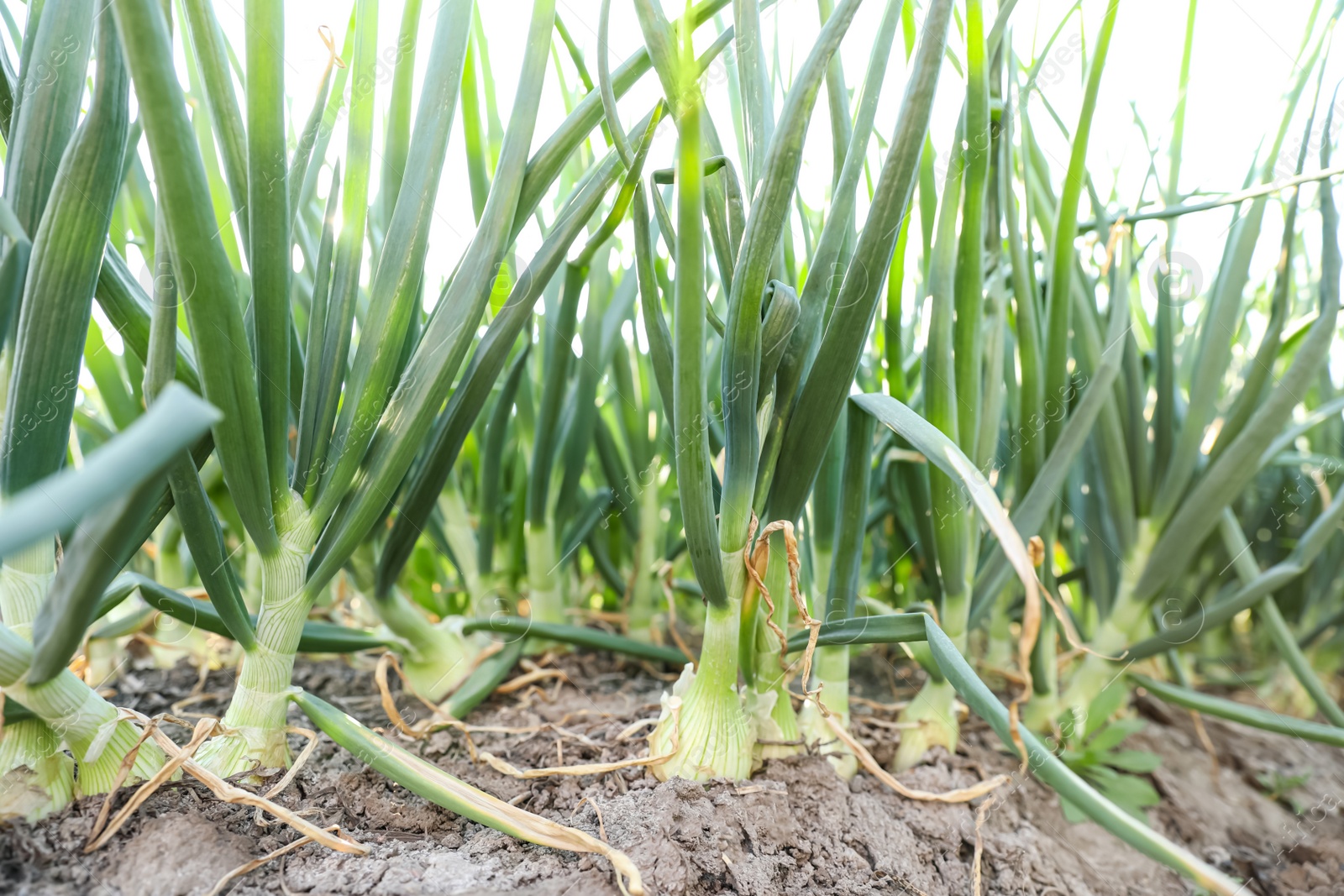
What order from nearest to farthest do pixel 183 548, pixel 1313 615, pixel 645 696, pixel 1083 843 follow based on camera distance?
1. pixel 1083 843
2. pixel 645 696
3. pixel 183 548
4. pixel 1313 615

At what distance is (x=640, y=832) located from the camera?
47 cm

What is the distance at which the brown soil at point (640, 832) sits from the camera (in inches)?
16.2

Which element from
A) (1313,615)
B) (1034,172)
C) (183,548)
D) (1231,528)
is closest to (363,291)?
(183,548)

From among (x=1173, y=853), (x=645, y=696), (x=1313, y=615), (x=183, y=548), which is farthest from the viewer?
(x=1313, y=615)

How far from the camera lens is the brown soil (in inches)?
16.2

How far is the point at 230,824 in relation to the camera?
45 centimetres

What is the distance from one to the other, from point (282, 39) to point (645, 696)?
2.14 feet

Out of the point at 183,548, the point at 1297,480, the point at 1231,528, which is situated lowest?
the point at 183,548

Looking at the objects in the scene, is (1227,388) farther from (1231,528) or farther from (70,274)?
(70,274)

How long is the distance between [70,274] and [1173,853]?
0.66 meters

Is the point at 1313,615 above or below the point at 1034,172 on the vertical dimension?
below

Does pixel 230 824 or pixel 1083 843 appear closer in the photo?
pixel 230 824

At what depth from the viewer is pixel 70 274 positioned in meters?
0.41

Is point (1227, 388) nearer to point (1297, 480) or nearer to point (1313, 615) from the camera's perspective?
point (1297, 480)
